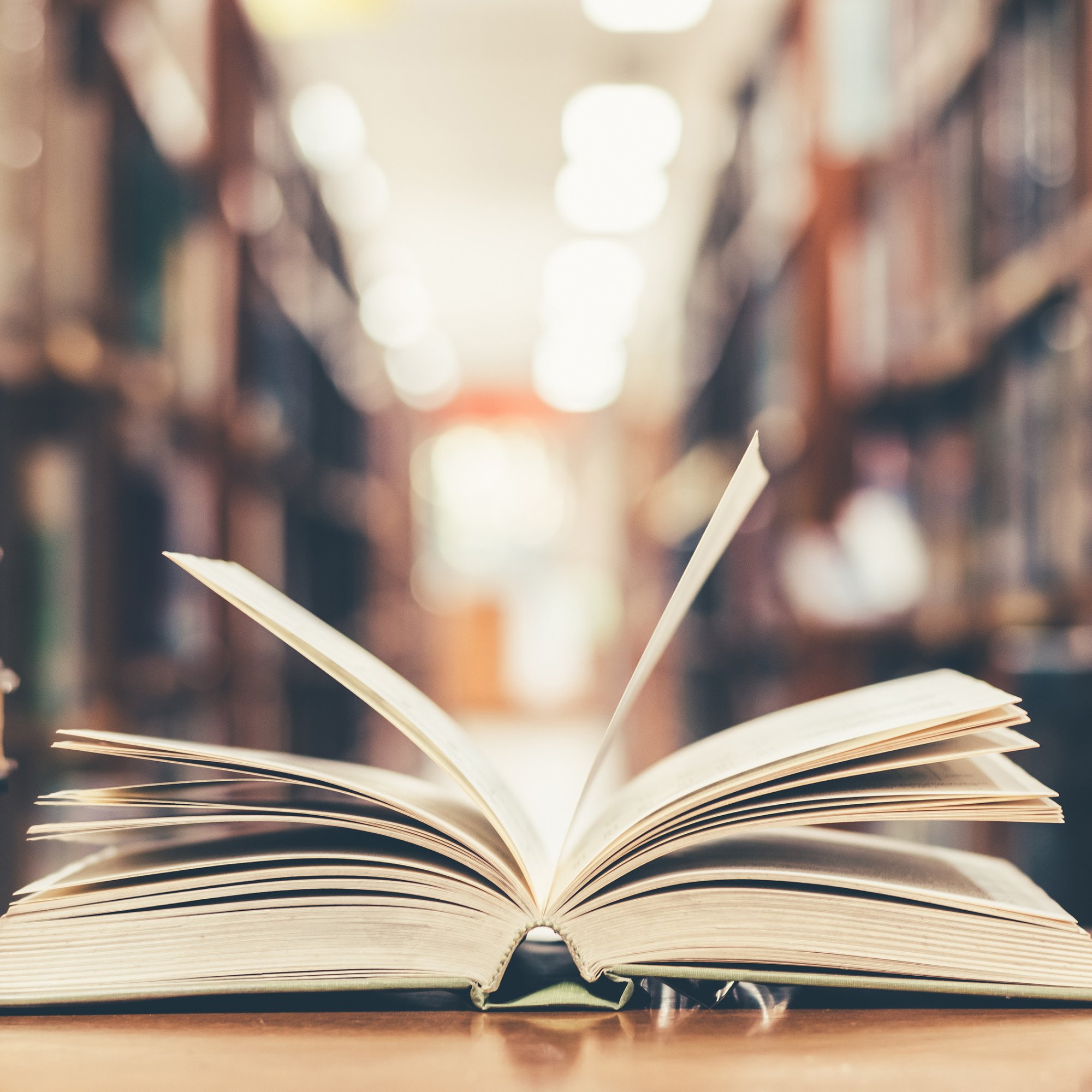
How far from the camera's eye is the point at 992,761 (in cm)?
52

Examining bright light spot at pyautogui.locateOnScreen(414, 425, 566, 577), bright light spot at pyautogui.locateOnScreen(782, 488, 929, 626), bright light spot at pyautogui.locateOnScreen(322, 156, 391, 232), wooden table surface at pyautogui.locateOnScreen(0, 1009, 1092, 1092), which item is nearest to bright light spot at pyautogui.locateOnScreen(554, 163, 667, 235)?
bright light spot at pyautogui.locateOnScreen(322, 156, 391, 232)

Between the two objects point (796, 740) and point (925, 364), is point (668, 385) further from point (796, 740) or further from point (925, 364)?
point (796, 740)

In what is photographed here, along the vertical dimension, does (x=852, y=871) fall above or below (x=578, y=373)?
below

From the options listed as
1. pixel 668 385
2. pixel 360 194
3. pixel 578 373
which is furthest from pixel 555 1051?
pixel 578 373

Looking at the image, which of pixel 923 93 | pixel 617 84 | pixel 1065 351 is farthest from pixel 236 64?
pixel 617 84

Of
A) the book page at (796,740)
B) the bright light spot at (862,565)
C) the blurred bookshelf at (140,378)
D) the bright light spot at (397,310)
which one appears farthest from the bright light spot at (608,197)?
the book page at (796,740)

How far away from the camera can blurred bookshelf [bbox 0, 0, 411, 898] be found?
119 cm

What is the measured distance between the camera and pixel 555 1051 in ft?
1.33

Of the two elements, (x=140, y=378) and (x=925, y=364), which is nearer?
(x=140, y=378)

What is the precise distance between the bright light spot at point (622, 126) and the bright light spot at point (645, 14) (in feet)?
1.60

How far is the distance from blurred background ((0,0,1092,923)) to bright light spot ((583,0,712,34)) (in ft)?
0.06

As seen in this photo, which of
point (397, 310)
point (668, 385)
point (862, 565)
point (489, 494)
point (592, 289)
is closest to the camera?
point (862, 565)

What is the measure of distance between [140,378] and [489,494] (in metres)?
8.56

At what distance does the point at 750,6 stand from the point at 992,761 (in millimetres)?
3459
